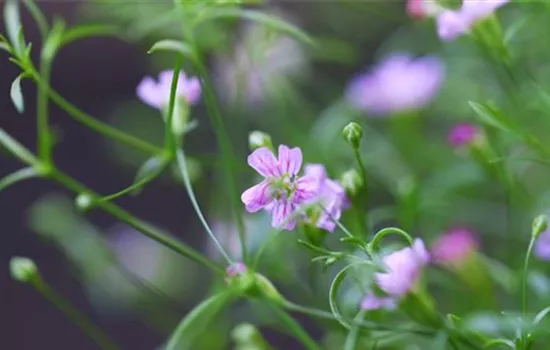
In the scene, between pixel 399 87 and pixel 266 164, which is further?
pixel 399 87

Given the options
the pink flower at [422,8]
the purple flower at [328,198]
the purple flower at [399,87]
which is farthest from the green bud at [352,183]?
the purple flower at [399,87]

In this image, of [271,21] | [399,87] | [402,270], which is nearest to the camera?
[402,270]

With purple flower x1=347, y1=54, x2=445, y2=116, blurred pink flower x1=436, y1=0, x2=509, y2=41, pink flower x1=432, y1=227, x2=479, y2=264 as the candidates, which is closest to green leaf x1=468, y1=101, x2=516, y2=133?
blurred pink flower x1=436, y1=0, x2=509, y2=41

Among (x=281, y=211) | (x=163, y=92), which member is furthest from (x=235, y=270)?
(x=163, y=92)

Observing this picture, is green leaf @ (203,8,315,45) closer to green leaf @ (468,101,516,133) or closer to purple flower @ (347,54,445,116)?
green leaf @ (468,101,516,133)

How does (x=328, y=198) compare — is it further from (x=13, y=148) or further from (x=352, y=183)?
(x=13, y=148)

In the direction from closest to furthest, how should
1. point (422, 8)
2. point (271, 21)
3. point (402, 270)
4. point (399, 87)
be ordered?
point (402, 270)
point (271, 21)
point (422, 8)
point (399, 87)

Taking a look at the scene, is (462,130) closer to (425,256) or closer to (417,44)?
(425,256)
